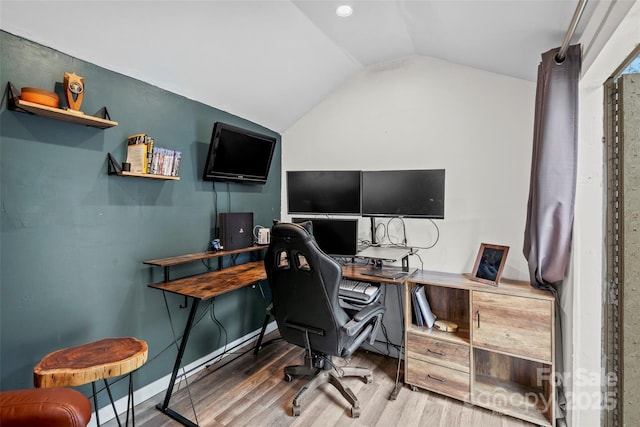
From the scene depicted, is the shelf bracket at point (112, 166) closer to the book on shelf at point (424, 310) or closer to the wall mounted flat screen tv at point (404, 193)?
the wall mounted flat screen tv at point (404, 193)

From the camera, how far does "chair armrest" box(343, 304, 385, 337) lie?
1.83 metres

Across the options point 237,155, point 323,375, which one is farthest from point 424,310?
point 237,155

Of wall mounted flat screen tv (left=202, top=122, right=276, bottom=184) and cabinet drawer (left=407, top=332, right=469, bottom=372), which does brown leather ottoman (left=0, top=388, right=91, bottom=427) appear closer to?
wall mounted flat screen tv (left=202, top=122, right=276, bottom=184)

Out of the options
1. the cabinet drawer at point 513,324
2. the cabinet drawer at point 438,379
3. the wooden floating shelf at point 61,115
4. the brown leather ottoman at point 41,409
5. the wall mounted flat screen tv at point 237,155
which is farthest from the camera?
the wall mounted flat screen tv at point 237,155

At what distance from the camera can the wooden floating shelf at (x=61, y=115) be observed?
1.43 m

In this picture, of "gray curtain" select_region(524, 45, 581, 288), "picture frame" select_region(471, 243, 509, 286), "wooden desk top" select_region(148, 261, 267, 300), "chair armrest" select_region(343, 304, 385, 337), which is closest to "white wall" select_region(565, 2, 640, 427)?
"gray curtain" select_region(524, 45, 581, 288)

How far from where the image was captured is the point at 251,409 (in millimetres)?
1993

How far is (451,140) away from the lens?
8.26ft

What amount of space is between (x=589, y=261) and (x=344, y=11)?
213 centimetres

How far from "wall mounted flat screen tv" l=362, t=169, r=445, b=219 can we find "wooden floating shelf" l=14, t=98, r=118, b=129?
73.5 inches

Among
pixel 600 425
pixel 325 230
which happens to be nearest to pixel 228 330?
pixel 325 230

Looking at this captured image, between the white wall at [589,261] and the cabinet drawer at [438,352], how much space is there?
0.58 m

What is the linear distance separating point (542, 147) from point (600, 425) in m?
1.57

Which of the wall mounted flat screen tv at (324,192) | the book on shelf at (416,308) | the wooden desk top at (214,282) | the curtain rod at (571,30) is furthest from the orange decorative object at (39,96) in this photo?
the book on shelf at (416,308)
